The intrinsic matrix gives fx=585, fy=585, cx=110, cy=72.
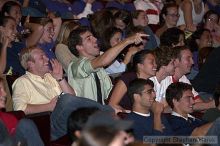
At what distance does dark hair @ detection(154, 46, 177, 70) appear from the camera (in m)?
4.86

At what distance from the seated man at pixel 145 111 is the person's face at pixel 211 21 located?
3361 mm

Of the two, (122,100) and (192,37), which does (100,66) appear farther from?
(192,37)

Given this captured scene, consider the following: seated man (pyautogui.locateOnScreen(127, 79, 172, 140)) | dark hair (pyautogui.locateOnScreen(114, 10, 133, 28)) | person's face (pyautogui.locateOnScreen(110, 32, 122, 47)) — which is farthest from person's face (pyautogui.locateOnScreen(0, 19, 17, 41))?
seated man (pyautogui.locateOnScreen(127, 79, 172, 140))

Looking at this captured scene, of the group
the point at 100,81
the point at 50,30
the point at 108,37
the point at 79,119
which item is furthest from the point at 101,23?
the point at 79,119

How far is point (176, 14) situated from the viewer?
7.19m

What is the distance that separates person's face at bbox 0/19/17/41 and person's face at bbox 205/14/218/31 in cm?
287

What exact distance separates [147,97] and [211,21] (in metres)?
3.51

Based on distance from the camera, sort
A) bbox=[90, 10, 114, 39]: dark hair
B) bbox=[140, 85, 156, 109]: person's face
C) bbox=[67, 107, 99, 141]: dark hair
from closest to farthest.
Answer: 1. bbox=[67, 107, 99, 141]: dark hair
2. bbox=[140, 85, 156, 109]: person's face
3. bbox=[90, 10, 114, 39]: dark hair

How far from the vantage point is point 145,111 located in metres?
4.16

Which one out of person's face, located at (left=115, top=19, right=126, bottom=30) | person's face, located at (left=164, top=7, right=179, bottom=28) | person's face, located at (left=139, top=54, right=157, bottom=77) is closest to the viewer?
person's face, located at (left=139, top=54, right=157, bottom=77)

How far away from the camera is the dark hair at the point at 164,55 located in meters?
4.86

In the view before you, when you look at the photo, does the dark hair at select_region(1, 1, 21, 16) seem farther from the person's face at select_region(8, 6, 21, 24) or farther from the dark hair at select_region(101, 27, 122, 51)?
the dark hair at select_region(101, 27, 122, 51)

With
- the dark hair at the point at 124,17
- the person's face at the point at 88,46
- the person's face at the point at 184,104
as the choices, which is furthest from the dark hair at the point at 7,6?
the person's face at the point at 184,104

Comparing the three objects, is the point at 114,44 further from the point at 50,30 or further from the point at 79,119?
the point at 79,119
